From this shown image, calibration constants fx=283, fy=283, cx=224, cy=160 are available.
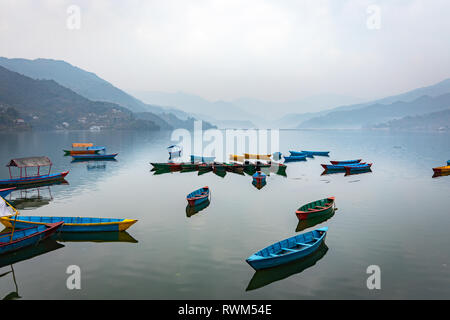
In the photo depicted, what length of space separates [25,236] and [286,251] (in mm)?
25410

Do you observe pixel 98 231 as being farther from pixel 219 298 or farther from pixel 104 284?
pixel 219 298

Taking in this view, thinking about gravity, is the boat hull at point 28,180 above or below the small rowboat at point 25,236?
above

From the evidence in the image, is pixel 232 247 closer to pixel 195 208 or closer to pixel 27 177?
pixel 195 208

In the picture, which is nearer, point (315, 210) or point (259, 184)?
point (315, 210)

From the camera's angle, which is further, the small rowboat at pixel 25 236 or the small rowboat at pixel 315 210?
the small rowboat at pixel 315 210

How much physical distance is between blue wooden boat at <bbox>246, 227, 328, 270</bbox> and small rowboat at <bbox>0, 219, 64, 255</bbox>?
68.4ft

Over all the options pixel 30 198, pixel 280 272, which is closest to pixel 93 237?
pixel 280 272

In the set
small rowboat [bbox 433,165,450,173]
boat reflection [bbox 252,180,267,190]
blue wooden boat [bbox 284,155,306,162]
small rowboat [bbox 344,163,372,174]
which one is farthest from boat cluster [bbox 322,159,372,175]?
boat reflection [bbox 252,180,267,190]

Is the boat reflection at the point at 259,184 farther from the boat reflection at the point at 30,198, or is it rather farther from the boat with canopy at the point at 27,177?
the boat with canopy at the point at 27,177

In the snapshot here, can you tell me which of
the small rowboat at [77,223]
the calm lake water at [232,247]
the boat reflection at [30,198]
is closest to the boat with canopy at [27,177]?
the boat reflection at [30,198]

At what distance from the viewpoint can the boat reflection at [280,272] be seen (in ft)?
72.9

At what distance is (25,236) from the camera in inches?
1102

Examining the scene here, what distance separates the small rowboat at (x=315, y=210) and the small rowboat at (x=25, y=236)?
90.9 ft
